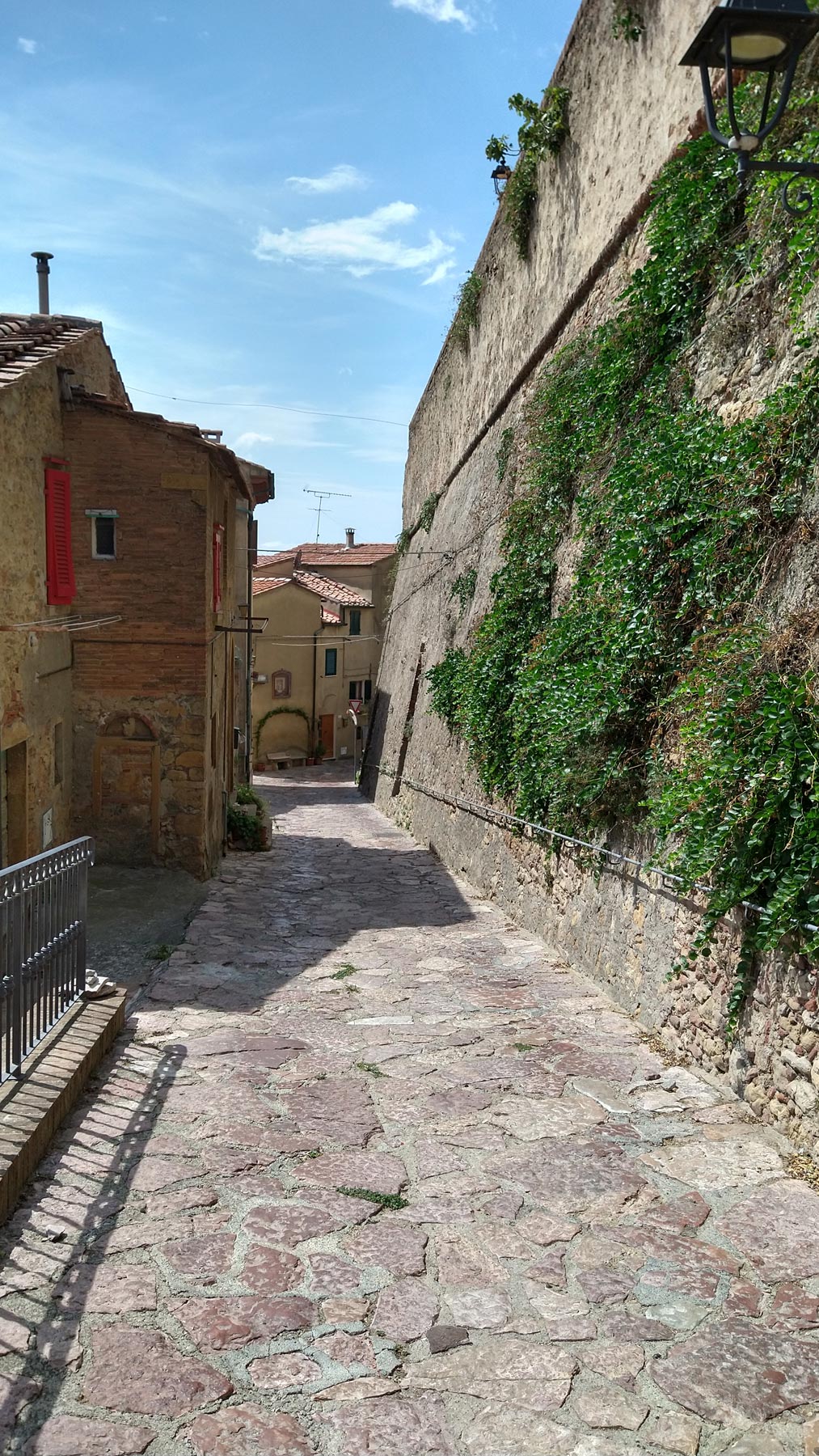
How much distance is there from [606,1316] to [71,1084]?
308cm

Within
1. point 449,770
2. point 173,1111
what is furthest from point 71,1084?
point 449,770

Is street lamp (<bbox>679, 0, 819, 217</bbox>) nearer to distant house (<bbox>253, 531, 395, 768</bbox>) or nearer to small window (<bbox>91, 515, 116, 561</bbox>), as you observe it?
small window (<bbox>91, 515, 116, 561</bbox>)

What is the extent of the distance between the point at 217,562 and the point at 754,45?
1113 centimetres

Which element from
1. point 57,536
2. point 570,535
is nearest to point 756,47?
point 570,535

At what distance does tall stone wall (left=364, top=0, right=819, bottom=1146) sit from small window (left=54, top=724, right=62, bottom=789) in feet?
17.0

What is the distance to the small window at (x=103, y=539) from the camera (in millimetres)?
12883

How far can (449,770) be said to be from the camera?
1595 cm

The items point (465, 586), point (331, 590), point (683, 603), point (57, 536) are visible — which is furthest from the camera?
point (331, 590)

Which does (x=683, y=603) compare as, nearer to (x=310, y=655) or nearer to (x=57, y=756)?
(x=57, y=756)

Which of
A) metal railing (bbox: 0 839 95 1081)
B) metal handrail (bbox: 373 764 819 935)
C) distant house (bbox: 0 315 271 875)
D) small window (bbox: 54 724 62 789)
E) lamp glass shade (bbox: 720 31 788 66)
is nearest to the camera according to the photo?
lamp glass shade (bbox: 720 31 788 66)

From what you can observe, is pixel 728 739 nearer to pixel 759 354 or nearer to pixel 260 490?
pixel 759 354

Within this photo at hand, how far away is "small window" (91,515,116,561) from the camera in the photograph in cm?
1288

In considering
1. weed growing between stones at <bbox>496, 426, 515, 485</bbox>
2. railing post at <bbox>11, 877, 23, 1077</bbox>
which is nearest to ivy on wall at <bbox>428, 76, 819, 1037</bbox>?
railing post at <bbox>11, 877, 23, 1077</bbox>

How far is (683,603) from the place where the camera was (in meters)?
6.86
